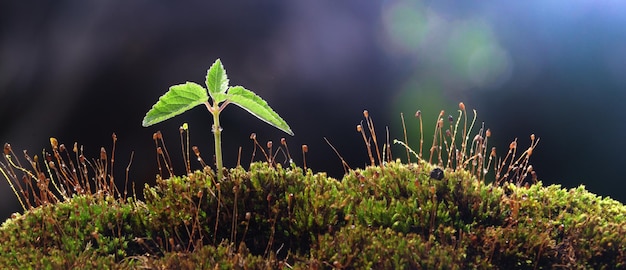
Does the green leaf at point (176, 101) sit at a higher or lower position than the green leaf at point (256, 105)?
lower

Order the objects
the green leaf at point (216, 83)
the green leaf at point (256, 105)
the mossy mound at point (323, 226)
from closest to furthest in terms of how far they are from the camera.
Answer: the mossy mound at point (323, 226), the green leaf at point (256, 105), the green leaf at point (216, 83)

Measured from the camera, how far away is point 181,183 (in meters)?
3.13

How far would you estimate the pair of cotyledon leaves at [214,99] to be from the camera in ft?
9.41

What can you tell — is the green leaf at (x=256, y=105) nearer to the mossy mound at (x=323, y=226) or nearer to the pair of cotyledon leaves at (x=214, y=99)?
the pair of cotyledon leaves at (x=214, y=99)

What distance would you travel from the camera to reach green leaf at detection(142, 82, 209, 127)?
287 centimetres

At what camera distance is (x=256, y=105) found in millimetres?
2885

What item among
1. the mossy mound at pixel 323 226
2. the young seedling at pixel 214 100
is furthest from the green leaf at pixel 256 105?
the mossy mound at pixel 323 226

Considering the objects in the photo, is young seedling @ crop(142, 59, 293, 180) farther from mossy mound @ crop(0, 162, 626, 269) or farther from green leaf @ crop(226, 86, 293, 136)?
mossy mound @ crop(0, 162, 626, 269)

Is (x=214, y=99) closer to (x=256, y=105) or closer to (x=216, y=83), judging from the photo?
(x=216, y=83)

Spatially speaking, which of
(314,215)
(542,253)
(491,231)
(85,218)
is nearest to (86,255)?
(85,218)

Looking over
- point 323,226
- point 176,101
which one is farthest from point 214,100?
point 323,226

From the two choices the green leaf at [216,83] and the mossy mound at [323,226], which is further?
the green leaf at [216,83]

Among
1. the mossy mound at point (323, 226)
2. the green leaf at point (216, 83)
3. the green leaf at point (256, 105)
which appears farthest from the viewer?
the green leaf at point (216, 83)

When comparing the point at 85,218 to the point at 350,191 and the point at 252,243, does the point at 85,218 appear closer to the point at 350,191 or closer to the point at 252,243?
the point at 252,243
